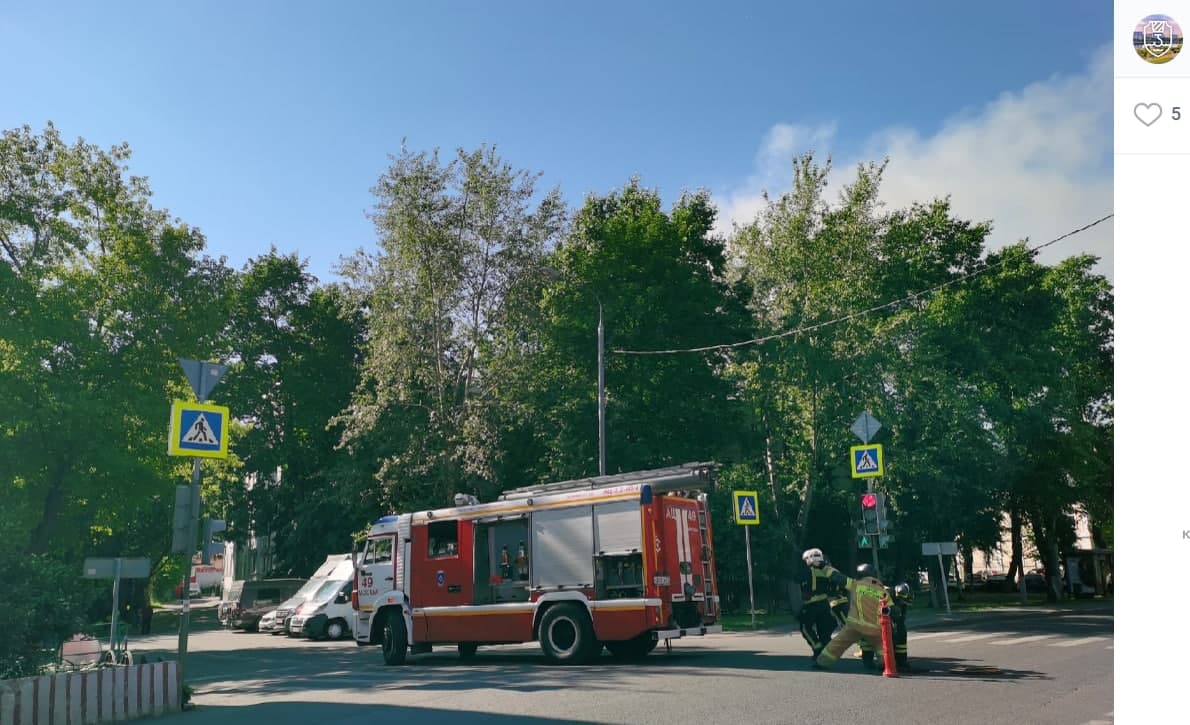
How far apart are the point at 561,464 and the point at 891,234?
14.7 meters

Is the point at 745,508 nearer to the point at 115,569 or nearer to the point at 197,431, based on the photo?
the point at 115,569

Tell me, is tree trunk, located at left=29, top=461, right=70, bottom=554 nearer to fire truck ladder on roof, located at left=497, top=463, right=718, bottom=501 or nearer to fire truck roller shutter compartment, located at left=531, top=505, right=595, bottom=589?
fire truck roller shutter compartment, located at left=531, top=505, right=595, bottom=589

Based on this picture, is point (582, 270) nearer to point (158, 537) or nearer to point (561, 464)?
point (561, 464)

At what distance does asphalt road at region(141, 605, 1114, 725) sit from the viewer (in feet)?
30.1

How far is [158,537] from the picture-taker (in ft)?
149

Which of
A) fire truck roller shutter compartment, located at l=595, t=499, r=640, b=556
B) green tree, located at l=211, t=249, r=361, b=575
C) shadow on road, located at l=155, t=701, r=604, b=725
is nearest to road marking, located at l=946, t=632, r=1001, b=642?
fire truck roller shutter compartment, located at l=595, t=499, r=640, b=556

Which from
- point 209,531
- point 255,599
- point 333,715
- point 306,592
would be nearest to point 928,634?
point 333,715

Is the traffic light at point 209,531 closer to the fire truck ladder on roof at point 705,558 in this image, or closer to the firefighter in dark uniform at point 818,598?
the fire truck ladder on roof at point 705,558

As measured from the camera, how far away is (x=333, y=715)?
33.6ft

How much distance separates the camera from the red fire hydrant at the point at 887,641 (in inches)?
462

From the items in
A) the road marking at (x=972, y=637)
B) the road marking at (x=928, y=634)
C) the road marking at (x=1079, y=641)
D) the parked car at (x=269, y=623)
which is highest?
the road marking at (x=1079, y=641)

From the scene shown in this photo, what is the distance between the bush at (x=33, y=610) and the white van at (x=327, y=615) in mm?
18406
